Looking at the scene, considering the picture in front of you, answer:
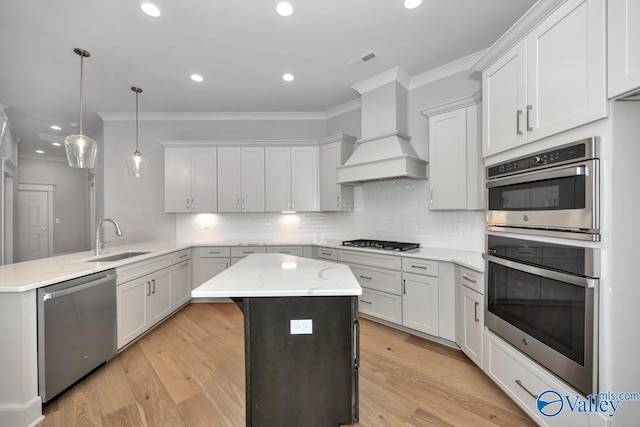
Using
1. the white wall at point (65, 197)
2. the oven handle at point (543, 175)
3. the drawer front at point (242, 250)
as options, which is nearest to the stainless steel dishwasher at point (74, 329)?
the drawer front at point (242, 250)

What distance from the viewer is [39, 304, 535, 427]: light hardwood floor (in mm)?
1736

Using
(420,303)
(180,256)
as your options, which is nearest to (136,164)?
(180,256)

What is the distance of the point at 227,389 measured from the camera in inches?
79.7

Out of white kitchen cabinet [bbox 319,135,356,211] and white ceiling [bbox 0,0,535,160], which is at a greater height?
white ceiling [bbox 0,0,535,160]

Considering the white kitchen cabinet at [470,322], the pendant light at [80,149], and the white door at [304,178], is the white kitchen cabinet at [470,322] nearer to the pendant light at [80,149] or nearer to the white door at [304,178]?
the white door at [304,178]

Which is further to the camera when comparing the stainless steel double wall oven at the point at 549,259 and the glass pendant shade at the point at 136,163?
the glass pendant shade at the point at 136,163

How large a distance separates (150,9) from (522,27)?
2687 mm

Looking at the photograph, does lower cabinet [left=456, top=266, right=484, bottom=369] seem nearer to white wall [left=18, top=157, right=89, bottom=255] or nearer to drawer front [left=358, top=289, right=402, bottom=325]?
drawer front [left=358, top=289, right=402, bottom=325]

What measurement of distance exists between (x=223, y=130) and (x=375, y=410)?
168 inches

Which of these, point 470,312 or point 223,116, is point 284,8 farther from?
point 470,312

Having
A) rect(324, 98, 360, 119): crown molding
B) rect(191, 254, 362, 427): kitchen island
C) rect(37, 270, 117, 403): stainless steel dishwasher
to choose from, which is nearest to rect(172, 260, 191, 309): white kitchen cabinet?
rect(37, 270, 117, 403): stainless steel dishwasher

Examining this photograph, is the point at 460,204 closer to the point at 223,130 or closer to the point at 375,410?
the point at 375,410

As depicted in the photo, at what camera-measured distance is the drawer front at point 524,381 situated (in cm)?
138

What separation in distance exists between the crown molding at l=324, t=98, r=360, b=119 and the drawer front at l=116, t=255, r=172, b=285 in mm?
3140
